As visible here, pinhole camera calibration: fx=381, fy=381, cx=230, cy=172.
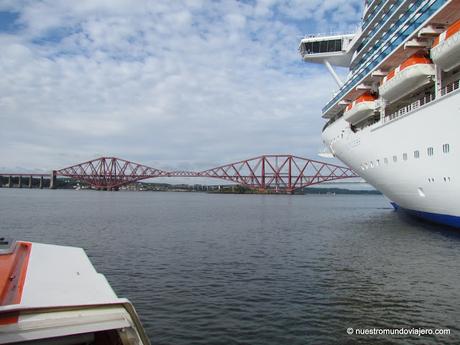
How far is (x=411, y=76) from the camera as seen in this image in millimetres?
21141

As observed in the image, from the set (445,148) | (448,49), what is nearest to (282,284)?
(445,148)

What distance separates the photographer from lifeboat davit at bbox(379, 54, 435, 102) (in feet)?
68.6

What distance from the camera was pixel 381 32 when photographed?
31.5 metres

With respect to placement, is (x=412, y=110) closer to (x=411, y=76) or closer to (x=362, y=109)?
(x=411, y=76)

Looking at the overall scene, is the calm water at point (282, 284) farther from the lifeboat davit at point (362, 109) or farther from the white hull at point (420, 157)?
the lifeboat davit at point (362, 109)

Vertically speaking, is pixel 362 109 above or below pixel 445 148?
above

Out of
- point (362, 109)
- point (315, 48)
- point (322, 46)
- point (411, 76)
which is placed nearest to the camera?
point (411, 76)

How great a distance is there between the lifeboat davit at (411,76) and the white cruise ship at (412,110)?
50 mm

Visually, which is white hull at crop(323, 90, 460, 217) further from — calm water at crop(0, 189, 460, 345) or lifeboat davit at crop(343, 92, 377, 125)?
calm water at crop(0, 189, 460, 345)

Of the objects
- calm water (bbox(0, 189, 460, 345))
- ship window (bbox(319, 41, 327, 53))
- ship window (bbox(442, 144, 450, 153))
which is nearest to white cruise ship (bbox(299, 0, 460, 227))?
ship window (bbox(442, 144, 450, 153))

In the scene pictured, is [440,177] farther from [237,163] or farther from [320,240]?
[237,163]

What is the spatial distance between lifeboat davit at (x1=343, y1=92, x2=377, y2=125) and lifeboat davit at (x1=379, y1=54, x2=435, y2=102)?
3663mm

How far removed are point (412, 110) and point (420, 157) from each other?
2.61 meters

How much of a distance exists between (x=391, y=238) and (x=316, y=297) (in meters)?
13.8
